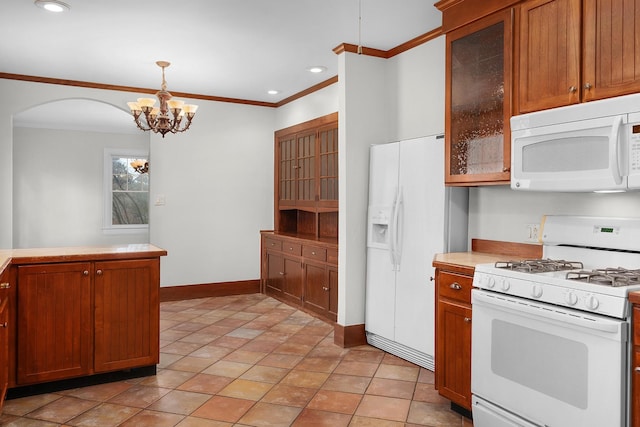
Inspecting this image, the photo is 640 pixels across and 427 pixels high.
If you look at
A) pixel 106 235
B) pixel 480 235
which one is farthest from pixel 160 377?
pixel 106 235

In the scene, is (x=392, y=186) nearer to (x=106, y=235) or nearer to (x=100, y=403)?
(x=100, y=403)

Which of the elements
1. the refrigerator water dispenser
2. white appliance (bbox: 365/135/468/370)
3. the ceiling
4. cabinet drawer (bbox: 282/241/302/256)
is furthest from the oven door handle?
cabinet drawer (bbox: 282/241/302/256)

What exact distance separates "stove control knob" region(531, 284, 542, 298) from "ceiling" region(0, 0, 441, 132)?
6.56ft

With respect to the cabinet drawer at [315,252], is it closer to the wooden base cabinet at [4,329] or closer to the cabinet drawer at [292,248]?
the cabinet drawer at [292,248]

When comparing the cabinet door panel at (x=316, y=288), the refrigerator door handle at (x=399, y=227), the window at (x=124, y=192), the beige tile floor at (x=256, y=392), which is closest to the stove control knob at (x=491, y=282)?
the beige tile floor at (x=256, y=392)

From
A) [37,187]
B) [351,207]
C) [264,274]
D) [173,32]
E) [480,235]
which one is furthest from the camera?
[37,187]

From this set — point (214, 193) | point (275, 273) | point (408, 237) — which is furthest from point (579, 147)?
point (214, 193)

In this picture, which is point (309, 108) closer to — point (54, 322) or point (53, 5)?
point (53, 5)

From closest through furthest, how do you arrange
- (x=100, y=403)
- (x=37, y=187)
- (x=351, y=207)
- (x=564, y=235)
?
(x=564, y=235) → (x=100, y=403) → (x=351, y=207) → (x=37, y=187)

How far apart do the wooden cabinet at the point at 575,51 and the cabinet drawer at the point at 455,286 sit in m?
0.97

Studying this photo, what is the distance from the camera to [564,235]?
267 cm

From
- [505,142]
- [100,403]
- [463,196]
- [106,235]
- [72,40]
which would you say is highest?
[72,40]

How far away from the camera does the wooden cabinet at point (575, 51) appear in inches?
84.7

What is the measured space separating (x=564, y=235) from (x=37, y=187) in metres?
8.20
